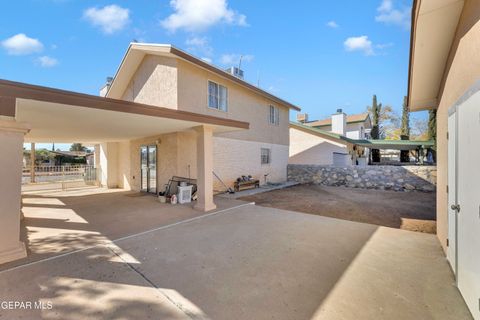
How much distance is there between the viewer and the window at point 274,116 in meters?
13.9

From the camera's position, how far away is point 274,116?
1424 centimetres

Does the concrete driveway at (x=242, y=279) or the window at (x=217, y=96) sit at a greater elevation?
the window at (x=217, y=96)

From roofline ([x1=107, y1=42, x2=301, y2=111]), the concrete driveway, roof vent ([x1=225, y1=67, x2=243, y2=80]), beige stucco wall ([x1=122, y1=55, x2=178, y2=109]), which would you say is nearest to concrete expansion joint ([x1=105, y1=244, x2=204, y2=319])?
the concrete driveway

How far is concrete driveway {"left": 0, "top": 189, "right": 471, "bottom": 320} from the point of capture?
7.67 ft

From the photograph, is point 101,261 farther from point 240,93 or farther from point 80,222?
point 240,93

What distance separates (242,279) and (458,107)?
371 centimetres

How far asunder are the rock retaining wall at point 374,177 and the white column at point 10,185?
42.9 feet

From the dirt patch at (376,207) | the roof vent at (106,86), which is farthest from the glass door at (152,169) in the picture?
the roof vent at (106,86)

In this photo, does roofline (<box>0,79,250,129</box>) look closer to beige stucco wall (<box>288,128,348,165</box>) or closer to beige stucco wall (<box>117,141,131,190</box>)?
beige stucco wall (<box>117,141,131,190</box>)

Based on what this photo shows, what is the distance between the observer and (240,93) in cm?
1139

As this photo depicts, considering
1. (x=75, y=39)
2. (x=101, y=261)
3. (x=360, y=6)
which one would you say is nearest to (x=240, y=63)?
(x=360, y=6)

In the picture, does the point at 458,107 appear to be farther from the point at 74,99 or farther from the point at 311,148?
the point at 311,148

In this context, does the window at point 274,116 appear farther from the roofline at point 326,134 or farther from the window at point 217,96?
the window at point 217,96

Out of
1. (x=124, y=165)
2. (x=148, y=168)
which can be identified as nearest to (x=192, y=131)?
(x=148, y=168)
